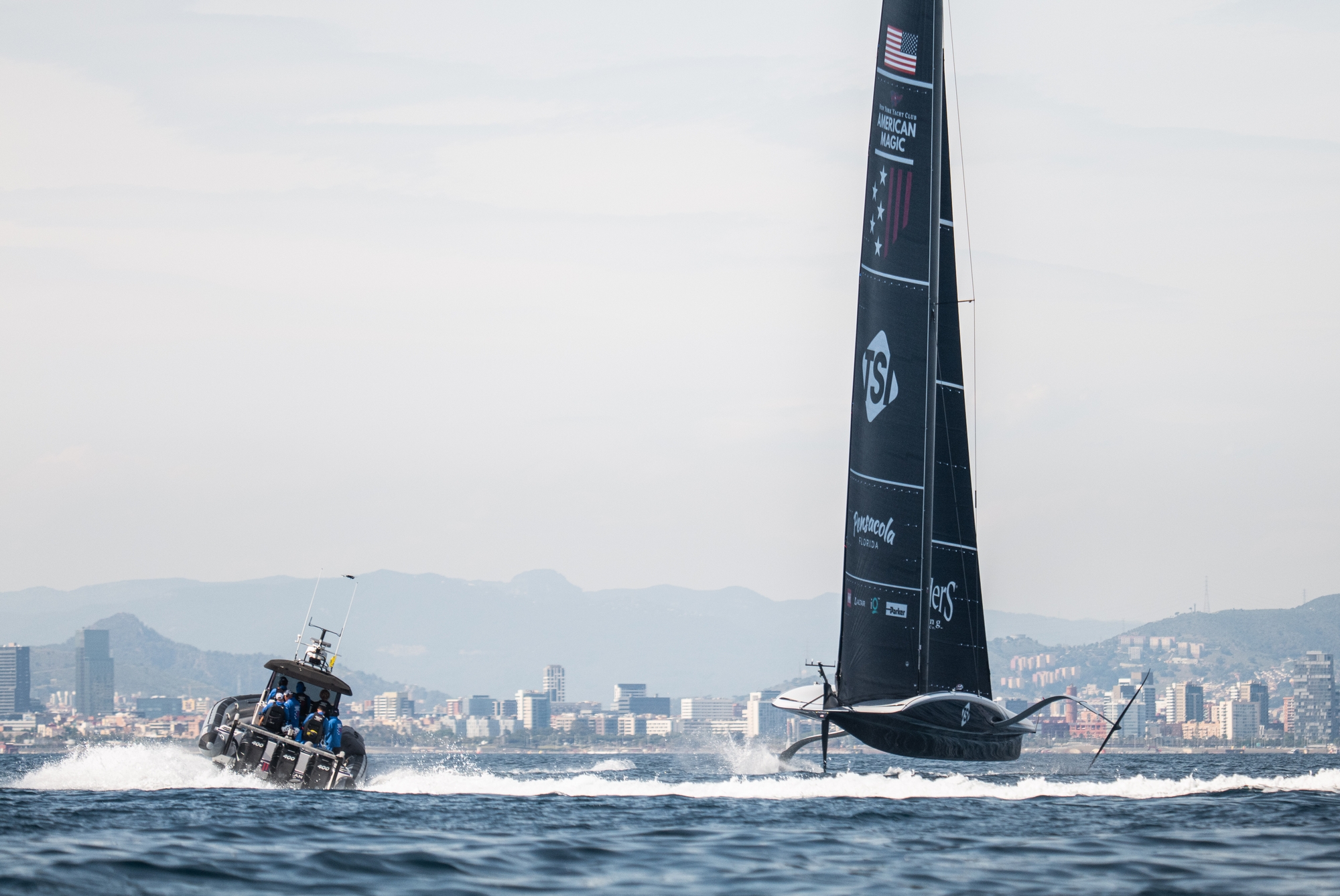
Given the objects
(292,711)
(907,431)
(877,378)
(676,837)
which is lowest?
(676,837)

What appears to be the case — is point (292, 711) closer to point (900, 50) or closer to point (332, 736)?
point (332, 736)

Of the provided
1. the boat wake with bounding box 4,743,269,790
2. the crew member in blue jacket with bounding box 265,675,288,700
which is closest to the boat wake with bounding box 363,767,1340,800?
the crew member in blue jacket with bounding box 265,675,288,700

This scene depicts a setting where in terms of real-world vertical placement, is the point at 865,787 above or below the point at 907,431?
below

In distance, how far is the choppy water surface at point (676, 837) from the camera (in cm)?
2036

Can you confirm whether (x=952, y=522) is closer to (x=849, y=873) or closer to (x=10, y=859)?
(x=849, y=873)

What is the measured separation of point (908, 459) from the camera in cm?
3978

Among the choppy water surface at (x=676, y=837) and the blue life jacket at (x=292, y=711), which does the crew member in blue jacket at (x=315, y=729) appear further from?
the choppy water surface at (x=676, y=837)

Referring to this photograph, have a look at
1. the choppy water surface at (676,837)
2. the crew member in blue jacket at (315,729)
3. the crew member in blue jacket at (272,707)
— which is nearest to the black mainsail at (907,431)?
the choppy water surface at (676,837)

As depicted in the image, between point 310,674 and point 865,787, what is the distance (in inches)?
532

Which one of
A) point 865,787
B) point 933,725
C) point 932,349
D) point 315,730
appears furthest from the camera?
point 932,349

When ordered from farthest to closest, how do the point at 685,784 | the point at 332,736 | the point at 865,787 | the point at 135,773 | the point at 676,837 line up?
1. the point at 685,784
2. the point at 135,773
3. the point at 865,787
4. the point at 332,736
5. the point at 676,837

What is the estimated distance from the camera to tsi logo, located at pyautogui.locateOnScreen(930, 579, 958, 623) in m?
40.8

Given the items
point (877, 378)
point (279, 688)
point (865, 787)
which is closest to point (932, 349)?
point (877, 378)

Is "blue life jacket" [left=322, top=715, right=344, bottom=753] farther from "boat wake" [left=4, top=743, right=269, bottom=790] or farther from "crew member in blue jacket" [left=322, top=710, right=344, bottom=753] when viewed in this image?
"boat wake" [left=4, top=743, right=269, bottom=790]
